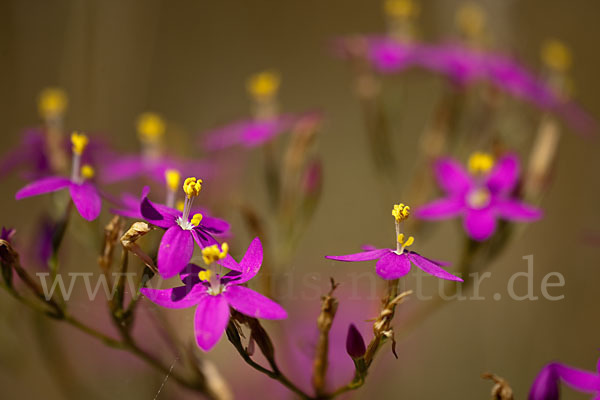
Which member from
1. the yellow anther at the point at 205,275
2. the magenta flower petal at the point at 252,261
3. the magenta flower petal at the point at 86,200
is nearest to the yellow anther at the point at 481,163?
the magenta flower petal at the point at 252,261

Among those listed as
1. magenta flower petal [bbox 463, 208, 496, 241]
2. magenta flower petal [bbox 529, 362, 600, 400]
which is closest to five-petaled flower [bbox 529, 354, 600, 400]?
magenta flower petal [bbox 529, 362, 600, 400]

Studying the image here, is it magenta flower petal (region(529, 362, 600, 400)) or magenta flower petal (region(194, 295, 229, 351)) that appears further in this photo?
magenta flower petal (region(529, 362, 600, 400))

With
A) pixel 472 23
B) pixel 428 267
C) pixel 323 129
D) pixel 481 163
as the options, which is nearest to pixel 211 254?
pixel 428 267

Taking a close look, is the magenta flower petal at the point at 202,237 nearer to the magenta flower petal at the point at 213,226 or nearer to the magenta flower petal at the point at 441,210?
the magenta flower petal at the point at 213,226

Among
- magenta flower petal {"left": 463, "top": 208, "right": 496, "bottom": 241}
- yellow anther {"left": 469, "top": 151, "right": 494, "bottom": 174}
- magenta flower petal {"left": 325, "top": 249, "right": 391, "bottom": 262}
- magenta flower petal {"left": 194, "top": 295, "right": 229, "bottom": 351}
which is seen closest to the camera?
magenta flower petal {"left": 194, "top": 295, "right": 229, "bottom": 351}

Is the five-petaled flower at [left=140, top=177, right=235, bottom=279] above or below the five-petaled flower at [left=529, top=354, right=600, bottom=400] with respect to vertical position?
above

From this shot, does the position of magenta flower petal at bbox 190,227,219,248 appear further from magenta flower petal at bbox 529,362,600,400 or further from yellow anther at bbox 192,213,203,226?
magenta flower petal at bbox 529,362,600,400

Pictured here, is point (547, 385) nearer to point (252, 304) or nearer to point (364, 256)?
point (364, 256)
